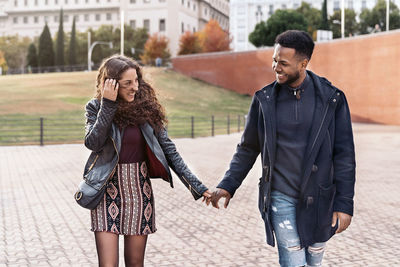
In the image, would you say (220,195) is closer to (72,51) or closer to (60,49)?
(72,51)

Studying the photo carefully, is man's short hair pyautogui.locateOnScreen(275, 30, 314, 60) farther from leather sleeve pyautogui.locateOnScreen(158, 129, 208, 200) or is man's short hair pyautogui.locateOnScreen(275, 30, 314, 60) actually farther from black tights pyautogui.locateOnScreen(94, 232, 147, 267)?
black tights pyautogui.locateOnScreen(94, 232, 147, 267)

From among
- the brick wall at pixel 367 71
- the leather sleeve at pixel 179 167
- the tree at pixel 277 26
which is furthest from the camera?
the tree at pixel 277 26

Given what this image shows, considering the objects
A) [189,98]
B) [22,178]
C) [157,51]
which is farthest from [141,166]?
[157,51]

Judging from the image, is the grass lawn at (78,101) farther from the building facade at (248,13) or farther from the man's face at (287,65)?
the building facade at (248,13)

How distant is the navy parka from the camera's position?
3186 mm

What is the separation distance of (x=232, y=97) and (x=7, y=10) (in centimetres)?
6736

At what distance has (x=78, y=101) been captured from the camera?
39.9 m

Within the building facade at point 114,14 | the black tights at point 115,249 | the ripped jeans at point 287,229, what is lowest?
the black tights at point 115,249

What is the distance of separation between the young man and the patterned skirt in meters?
0.82

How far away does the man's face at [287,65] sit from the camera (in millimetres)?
3240

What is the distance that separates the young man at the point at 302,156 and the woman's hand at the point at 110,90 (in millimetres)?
878

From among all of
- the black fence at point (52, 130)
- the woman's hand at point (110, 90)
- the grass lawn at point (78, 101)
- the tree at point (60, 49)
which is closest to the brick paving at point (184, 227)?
the woman's hand at point (110, 90)

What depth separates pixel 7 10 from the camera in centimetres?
10456

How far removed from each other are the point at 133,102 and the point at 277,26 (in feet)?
Result: 231
